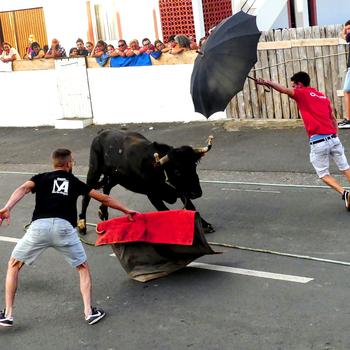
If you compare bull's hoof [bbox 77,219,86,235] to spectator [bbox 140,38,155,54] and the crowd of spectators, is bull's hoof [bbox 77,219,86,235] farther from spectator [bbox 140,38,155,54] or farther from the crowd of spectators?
spectator [bbox 140,38,155,54]

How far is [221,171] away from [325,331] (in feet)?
24.2

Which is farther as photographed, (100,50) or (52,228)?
(100,50)

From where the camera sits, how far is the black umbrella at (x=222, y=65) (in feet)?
35.5

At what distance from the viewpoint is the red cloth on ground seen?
354 inches

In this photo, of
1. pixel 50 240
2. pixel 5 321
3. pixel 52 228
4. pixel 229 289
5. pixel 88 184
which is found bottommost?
pixel 229 289

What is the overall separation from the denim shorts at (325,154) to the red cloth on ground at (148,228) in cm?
270

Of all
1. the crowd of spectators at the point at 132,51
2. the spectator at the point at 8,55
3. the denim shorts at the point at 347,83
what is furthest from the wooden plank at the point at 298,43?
the spectator at the point at 8,55

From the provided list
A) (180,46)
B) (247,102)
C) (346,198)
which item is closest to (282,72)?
(247,102)

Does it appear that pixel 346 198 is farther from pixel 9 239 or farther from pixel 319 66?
pixel 319 66

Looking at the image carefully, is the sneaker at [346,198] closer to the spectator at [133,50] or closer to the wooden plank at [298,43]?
the wooden plank at [298,43]

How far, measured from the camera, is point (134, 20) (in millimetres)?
24312

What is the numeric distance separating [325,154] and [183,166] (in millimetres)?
2161

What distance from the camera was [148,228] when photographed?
911 cm

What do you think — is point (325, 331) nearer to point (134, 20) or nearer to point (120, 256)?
point (120, 256)
